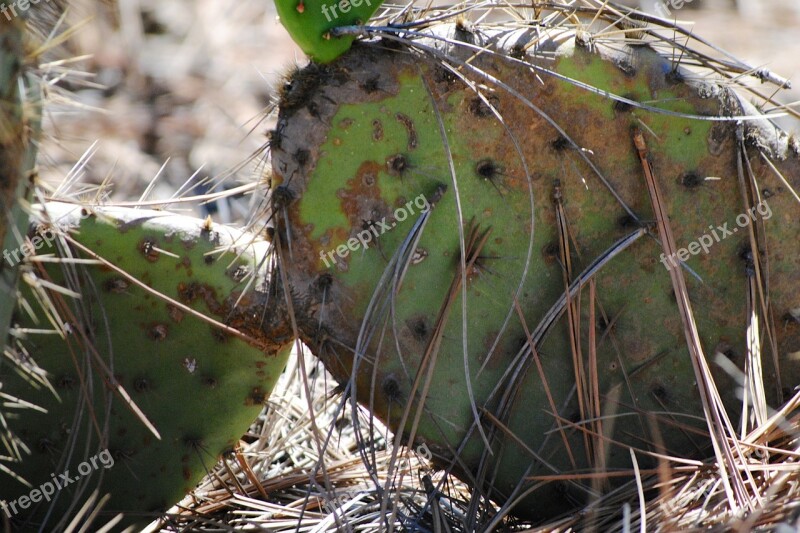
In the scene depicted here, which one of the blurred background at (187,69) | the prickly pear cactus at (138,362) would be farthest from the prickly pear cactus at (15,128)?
the blurred background at (187,69)

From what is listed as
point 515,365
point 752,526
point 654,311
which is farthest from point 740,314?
point 752,526

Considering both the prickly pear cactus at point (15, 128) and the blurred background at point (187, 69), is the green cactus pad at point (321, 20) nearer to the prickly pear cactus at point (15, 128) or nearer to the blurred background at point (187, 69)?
the prickly pear cactus at point (15, 128)

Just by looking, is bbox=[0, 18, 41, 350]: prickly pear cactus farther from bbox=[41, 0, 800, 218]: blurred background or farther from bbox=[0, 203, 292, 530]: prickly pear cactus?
bbox=[41, 0, 800, 218]: blurred background

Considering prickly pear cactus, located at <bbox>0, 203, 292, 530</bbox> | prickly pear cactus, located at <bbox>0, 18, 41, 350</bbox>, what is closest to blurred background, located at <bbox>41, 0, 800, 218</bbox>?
prickly pear cactus, located at <bbox>0, 203, 292, 530</bbox>

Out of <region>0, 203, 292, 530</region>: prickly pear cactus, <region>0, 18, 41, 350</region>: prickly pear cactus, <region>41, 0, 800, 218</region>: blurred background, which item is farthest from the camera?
<region>41, 0, 800, 218</region>: blurred background

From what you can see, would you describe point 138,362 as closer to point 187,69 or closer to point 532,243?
point 532,243

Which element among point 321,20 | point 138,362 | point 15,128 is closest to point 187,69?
point 138,362
